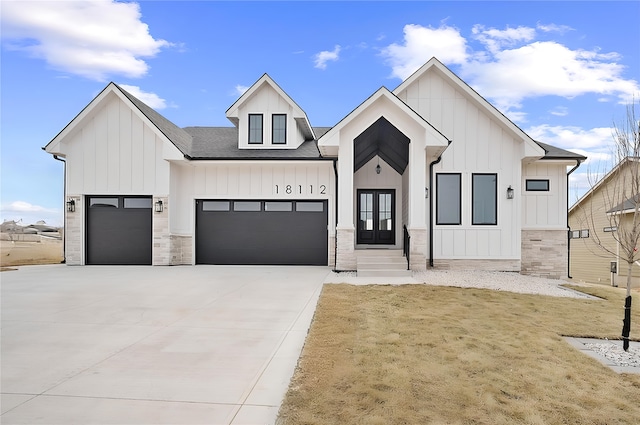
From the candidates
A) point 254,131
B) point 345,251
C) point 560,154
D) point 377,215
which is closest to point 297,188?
point 254,131

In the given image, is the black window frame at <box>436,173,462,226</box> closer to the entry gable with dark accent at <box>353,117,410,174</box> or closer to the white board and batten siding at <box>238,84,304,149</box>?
the entry gable with dark accent at <box>353,117,410,174</box>

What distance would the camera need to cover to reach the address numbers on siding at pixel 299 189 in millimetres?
15234

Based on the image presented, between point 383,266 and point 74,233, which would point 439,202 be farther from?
point 74,233

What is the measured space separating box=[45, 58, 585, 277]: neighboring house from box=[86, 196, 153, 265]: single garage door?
0.04 m

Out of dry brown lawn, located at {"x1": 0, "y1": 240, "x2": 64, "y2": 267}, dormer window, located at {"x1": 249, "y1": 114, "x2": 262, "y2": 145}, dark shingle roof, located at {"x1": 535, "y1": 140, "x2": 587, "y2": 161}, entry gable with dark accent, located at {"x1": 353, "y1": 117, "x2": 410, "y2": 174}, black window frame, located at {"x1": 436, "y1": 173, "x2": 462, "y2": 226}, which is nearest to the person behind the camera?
entry gable with dark accent, located at {"x1": 353, "y1": 117, "x2": 410, "y2": 174}

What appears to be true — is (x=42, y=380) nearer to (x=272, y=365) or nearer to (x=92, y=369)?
(x=92, y=369)

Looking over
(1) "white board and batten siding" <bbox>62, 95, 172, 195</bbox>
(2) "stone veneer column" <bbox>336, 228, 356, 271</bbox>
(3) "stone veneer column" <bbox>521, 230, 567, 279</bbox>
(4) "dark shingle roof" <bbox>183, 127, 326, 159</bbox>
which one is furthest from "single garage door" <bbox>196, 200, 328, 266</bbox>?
(3) "stone veneer column" <bbox>521, 230, 567, 279</bbox>

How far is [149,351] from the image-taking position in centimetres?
498

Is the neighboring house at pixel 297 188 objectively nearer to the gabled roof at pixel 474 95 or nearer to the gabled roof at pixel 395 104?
the gabled roof at pixel 474 95

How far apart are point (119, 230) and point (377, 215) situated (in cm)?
→ 988

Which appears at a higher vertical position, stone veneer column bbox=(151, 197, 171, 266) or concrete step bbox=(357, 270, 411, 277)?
stone veneer column bbox=(151, 197, 171, 266)

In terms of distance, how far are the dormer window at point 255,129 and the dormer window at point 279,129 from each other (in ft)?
1.73

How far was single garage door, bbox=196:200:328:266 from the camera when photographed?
15.3m

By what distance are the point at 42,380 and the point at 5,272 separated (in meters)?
11.8
